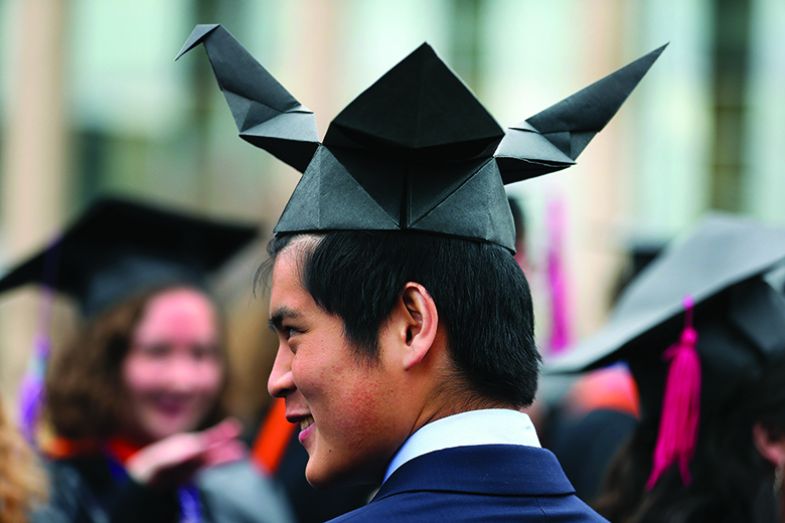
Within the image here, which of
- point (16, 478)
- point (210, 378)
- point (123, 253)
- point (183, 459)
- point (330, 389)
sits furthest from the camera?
point (123, 253)

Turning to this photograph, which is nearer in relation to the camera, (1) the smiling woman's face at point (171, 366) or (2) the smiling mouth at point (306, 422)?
(2) the smiling mouth at point (306, 422)

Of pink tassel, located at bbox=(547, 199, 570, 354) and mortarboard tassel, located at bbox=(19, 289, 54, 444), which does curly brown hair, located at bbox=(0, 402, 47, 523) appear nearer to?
mortarboard tassel, located at bbox=(19, 289, 54, 444)

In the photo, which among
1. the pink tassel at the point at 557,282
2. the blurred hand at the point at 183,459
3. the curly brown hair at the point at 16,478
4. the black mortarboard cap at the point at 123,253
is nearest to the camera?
the curly brown hair at the point at 16,478

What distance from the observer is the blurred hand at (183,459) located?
378 cm

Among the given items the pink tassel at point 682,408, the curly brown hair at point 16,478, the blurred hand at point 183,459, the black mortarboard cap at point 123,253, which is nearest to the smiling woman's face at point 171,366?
the black mortarboard cap at point 123,253

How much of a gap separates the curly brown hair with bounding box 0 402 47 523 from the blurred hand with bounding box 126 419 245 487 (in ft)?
1.31

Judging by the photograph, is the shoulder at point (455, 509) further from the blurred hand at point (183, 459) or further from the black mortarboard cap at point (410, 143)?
the blurred hand at point (183, 459)

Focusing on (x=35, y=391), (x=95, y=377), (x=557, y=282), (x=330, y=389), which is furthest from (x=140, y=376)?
(x=330, y=389)

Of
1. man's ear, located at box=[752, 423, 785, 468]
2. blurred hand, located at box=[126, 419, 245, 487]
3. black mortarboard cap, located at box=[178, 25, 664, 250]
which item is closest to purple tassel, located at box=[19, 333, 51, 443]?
blurred hand, located at box=[126, 419, 245, 487]

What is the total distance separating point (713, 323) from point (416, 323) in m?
1.33

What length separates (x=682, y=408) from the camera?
3.03 metres

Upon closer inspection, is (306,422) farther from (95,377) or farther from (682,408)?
(95,377)

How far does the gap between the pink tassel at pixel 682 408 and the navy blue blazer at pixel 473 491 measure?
1.07 m

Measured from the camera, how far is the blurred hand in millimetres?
3781
